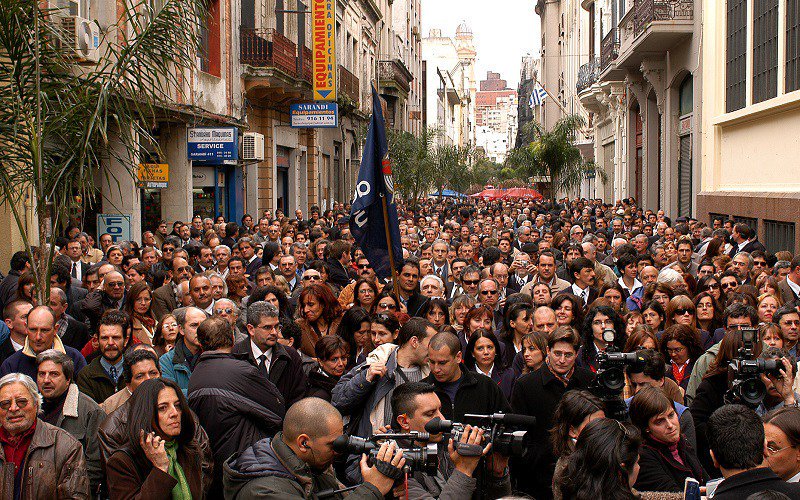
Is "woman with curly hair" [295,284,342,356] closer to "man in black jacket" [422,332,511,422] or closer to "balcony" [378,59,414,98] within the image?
"man in black jacket" [422,332,511,422]

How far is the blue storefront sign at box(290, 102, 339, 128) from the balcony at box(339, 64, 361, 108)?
8.09 meters

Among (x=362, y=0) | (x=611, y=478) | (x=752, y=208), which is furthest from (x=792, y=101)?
(x=362, y=0)

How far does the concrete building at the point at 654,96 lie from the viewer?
24062 mm

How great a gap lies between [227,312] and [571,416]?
4.21 meters

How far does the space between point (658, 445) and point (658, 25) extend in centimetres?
2056

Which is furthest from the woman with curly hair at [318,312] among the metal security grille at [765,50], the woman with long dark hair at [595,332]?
the metal security grille at [765,50]

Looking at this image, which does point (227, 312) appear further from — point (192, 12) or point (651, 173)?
point (651, 173)

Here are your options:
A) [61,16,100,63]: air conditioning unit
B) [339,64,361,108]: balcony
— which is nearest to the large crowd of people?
[61,16,100,63]: air conditioning unit

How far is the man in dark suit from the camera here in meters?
9.78

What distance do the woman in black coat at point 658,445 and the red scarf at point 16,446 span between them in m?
3.20

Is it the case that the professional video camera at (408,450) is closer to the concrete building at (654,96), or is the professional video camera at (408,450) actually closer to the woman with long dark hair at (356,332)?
the woman with long dark hair at (356,332)

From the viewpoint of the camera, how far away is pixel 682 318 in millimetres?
8477

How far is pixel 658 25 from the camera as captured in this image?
941 inches

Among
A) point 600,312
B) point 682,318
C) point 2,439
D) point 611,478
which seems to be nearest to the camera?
point 611,478
